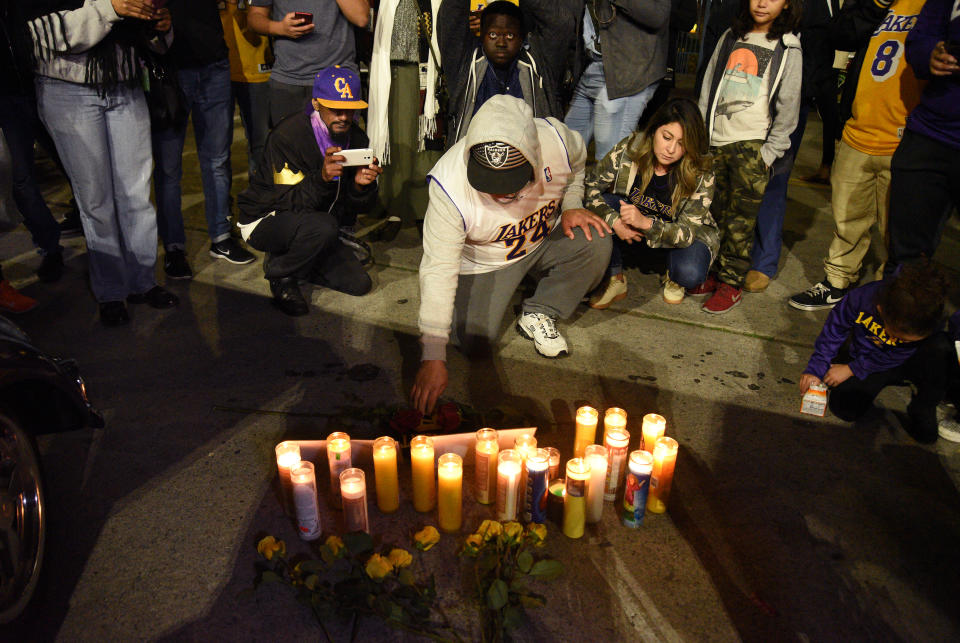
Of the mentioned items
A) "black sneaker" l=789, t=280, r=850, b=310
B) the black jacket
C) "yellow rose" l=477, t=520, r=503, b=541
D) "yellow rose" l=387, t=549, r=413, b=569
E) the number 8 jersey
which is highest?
the number 8 jersey

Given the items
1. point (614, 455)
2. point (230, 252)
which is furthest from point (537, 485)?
point (230, 252)

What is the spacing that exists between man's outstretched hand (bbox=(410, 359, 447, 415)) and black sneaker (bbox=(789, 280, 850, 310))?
2.46m

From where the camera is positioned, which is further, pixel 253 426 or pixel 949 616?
pixel 253 426

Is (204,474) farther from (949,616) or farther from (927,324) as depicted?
(927,324)

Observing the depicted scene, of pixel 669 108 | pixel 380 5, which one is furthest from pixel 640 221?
pixel 380 5

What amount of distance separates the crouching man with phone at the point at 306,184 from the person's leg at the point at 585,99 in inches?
54.2

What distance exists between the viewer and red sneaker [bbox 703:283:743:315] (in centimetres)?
397

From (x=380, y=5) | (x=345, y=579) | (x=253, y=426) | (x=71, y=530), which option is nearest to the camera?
(x=345, y=579)

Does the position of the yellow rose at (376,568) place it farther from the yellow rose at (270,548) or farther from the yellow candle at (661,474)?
the yellow candle at (661,474)

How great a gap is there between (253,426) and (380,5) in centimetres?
271

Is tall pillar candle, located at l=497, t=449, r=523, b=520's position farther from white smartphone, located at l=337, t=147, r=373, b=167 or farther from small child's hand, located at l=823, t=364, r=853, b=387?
white smartphone, located at l=337, t=147, r=373, b=167

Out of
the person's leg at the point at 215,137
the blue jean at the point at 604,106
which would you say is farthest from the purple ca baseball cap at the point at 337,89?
the blue jean at the point at 604,106

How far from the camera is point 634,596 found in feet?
6.91

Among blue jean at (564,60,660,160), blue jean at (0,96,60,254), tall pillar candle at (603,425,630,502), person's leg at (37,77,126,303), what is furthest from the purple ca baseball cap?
tall pillar candle at (603,425,630,502)
